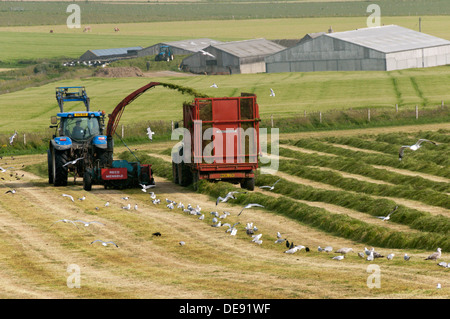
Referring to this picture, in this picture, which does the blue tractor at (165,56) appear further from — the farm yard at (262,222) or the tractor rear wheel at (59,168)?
the tractor rear wheel at (59,168)

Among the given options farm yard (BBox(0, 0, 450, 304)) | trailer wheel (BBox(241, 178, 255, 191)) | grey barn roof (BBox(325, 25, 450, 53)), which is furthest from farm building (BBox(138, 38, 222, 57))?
trailer wheel (BBox(241, 178, 255, 191))

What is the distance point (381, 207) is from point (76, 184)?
14.1 metres

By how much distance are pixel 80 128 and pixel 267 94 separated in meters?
46.1

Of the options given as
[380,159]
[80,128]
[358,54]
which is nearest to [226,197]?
[80,128]

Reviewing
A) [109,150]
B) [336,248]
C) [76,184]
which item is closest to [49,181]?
[76,184]

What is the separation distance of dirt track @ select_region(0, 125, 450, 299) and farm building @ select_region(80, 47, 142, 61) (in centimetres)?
10444

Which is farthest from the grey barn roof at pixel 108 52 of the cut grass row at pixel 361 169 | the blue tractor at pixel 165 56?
the cut grass row at pixel 361 169

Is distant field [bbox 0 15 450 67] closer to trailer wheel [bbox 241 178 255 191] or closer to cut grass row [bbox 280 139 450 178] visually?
cut grass row [bbox 280 139 450 178]

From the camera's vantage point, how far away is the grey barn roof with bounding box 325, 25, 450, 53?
10500 centimetres

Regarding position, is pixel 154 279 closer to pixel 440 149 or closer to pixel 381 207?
pixel 381 207

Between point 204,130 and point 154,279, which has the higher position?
point 204,130

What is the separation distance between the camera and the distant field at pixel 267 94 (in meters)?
65.8

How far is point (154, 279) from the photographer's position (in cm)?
1825
